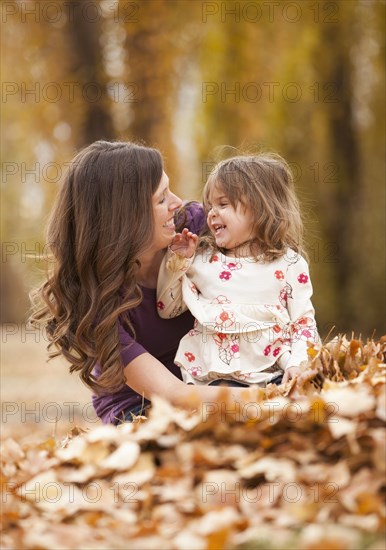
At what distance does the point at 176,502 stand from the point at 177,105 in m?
8.86

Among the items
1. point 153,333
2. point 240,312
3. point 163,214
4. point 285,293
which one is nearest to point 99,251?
point 163,214

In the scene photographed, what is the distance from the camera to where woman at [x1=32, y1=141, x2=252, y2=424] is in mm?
3047

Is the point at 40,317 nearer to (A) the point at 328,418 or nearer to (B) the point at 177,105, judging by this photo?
(A) the point at 328,418

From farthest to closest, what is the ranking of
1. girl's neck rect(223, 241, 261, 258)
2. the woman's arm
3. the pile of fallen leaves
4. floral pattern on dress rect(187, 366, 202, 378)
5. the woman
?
girl's neck rect(223, 241, 261, 258) → floral pattern on dress rect(187, 366, 202, 378) → the woman → the woman's arm → the pile of fallen leaves

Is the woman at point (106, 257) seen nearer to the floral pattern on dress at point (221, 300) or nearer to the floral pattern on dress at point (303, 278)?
the floral pattern on dress at point (221, 300)

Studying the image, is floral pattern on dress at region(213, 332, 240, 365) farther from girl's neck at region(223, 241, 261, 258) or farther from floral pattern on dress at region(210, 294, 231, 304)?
girl's neck at region(223, 241, 261, 258)

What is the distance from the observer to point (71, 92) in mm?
9484

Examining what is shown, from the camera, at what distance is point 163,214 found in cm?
318

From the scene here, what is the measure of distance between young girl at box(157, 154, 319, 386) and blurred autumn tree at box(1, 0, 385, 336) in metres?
5.88

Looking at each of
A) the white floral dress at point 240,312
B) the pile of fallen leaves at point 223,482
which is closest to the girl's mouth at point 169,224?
the white floral dress at point 240,312

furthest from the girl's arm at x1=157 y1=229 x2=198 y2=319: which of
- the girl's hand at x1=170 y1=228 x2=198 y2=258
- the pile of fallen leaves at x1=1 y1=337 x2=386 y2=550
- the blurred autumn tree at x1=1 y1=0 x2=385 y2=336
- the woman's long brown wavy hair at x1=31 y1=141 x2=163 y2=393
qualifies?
the blurred autumn tree at x1=1 y1=0 x2=385 y2=336

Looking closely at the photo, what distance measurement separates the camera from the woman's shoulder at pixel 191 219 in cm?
346

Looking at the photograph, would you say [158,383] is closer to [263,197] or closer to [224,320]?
[224,320]

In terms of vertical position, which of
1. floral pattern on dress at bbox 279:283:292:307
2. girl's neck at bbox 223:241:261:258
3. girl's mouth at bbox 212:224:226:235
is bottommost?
floral pattern on dress at bbox 279:283:292:307
